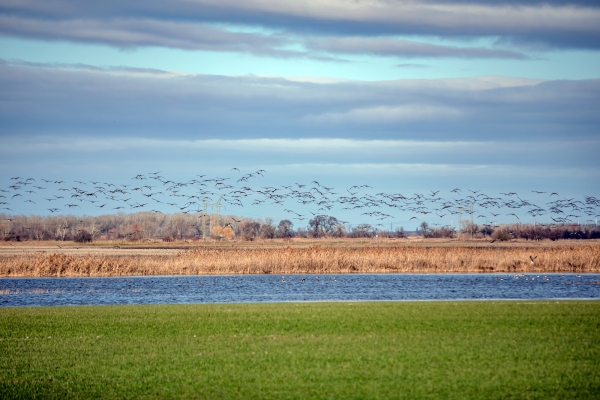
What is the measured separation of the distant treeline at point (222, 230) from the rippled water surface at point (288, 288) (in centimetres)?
4873

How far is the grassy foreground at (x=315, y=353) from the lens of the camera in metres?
13.3

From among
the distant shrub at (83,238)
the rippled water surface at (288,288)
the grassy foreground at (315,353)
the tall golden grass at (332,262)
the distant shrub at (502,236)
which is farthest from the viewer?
the distant shrub at (83,238)

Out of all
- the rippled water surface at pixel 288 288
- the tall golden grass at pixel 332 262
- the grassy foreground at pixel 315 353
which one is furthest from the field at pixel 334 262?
Answer: the grassy foreground at pixel 315 353

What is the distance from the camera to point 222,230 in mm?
154375

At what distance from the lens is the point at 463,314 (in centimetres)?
2188

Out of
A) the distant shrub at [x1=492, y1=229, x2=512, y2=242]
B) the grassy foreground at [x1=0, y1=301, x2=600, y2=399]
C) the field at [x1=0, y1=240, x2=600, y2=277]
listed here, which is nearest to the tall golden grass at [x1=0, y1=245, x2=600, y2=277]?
the field at [x1=0, y1=240, x2=600, y2=277]

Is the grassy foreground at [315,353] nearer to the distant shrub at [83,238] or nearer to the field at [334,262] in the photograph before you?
the field at [334,262]

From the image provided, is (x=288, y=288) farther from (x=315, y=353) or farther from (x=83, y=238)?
(x=83, y=238)

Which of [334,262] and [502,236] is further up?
[334,262]

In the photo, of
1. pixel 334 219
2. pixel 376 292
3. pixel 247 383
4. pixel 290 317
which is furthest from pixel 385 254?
pixel 334 219

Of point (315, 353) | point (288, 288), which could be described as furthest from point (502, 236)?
point (315, 353)

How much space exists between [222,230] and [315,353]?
13908 centimetres

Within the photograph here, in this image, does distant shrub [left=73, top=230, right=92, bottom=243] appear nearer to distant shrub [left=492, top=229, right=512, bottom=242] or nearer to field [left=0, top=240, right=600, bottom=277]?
field [left=0, top=240, right=600, bottom=277]

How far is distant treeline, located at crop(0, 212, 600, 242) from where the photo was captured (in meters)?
118
